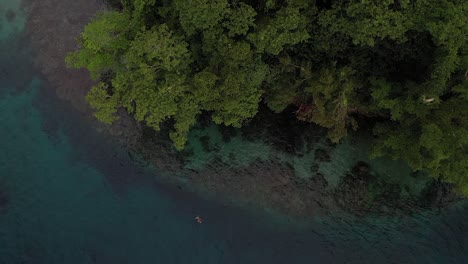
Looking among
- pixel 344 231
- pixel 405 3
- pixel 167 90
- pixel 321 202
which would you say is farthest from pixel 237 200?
pixel 405 3

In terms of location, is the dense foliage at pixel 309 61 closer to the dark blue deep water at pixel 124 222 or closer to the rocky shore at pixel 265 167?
the rocky shore at pixel 265 167

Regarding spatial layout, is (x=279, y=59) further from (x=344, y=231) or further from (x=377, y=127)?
(x=344, y=231)

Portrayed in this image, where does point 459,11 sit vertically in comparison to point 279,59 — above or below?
above

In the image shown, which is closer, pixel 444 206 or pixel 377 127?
pixel 377 127

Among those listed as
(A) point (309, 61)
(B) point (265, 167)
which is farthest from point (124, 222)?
(A) point (309, 61)

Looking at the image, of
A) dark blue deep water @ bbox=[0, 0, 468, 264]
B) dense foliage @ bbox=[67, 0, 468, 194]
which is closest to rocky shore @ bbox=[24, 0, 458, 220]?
dark blue deep water @ bbox=[0, 0, 468, 264]

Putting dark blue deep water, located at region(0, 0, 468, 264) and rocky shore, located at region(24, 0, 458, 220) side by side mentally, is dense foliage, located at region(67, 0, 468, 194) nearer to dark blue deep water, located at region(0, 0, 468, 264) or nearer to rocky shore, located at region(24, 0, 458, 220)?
rocky shore, located at region(24, 0, 458, 220)

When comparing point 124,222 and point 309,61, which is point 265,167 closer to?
point 309,61
